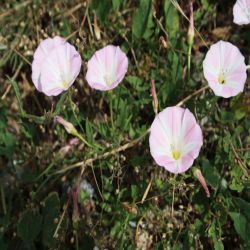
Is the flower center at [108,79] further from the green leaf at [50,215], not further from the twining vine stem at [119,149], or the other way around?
the green leaf at [50,215]

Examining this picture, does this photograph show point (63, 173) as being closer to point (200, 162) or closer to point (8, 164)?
point (8, 164)

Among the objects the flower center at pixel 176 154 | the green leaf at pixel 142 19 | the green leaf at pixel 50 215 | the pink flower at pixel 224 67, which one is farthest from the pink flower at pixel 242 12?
the green leaf at pixel 50 215

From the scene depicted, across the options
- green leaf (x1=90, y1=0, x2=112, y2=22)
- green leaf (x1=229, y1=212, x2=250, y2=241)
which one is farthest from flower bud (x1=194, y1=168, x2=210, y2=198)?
green leaf (x1=90, y1=0, x2=112, y2=22)

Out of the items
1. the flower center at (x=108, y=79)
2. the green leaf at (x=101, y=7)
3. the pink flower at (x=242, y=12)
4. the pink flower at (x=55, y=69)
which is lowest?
the flower center at (x=108, y=79)

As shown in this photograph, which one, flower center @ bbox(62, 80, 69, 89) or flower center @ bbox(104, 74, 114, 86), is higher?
flower center @ bbox(62, 80, 69, 89)

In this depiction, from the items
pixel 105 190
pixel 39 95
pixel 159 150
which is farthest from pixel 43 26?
pixel 159 150

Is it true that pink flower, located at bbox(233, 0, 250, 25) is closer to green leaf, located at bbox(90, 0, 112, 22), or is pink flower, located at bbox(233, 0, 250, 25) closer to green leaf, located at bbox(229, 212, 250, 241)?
green leaf, located at bbox(90, 0, 112, 22)

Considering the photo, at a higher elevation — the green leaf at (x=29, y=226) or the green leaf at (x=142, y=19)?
the green leaf at (x=142, y=19)

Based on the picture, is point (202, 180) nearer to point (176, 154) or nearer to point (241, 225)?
point (176, 154)
